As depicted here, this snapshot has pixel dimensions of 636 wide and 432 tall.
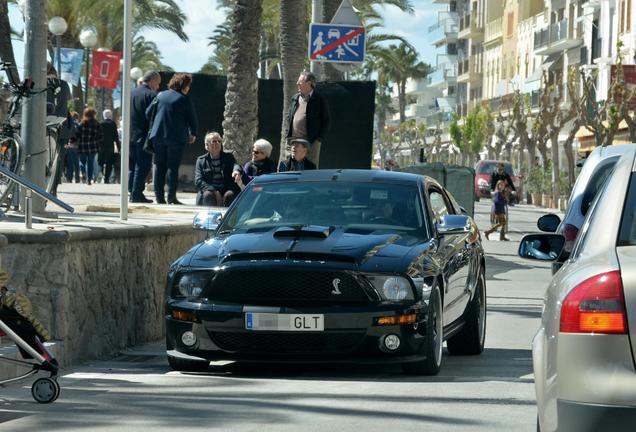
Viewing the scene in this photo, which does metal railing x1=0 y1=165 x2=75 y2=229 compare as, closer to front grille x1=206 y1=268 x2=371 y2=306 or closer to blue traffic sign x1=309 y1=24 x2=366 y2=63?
front grille x1=206 y1=268 x2=371 y2=306

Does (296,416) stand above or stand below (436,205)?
below

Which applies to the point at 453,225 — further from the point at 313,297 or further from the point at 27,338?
the point at 27,338

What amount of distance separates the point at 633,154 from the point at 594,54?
8486 centimetres

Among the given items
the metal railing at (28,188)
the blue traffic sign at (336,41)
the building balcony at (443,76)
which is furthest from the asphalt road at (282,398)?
the building balcony at (443,76)

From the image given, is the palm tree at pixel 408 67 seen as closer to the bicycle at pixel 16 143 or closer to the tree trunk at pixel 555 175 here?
the tree trunk at pixel 555 175

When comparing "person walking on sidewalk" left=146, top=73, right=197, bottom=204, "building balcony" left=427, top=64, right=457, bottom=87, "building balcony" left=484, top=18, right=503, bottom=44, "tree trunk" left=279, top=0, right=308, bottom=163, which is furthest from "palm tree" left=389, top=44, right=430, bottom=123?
"person walking on sidewalk" left=146, top=73, right=197, bottom=204

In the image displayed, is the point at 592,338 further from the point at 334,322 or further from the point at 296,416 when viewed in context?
the point at 334,322

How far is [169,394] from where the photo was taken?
31.4 feet

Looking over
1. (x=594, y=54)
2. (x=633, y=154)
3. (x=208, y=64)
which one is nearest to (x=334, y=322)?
(x=633, y=154)

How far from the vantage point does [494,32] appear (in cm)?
13000

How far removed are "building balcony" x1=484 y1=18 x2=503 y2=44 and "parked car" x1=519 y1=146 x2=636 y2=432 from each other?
401 ft

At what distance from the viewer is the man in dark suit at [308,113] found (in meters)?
19.1

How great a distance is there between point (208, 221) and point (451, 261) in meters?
1.76

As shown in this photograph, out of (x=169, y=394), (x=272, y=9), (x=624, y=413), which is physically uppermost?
(x=272, y=9)
